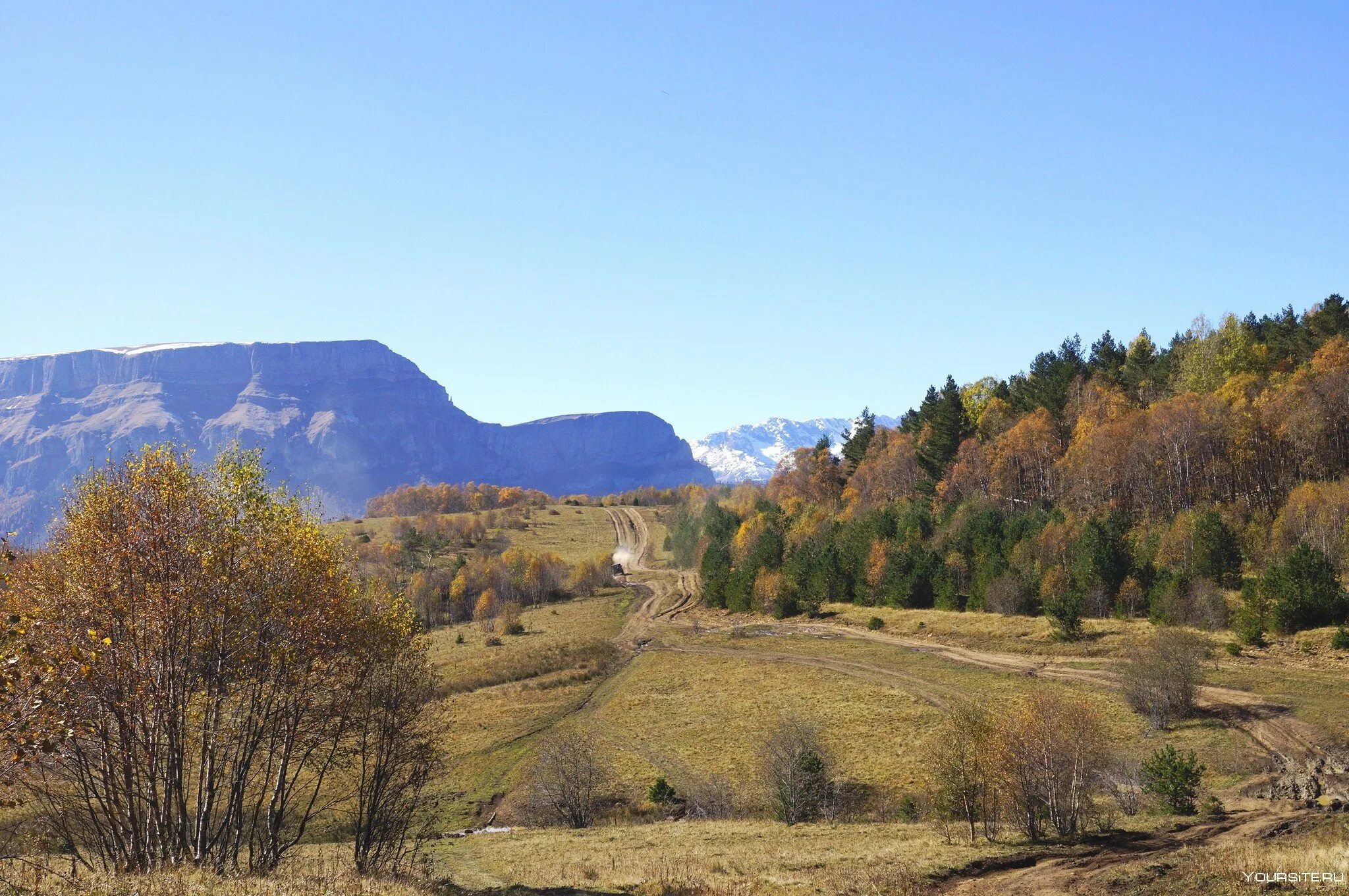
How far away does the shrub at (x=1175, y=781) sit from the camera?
3594cm

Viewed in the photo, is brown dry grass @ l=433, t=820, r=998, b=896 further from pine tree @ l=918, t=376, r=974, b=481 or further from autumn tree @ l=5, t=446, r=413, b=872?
pine tree @ l=918, t=376, r=974, b=481

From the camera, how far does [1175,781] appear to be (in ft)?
119

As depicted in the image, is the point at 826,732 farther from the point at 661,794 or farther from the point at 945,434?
the point at 945,434

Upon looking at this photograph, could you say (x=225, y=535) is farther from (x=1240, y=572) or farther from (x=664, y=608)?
(x=664, y=608)

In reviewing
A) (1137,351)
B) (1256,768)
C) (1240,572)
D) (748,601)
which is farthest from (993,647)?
(1137,351)

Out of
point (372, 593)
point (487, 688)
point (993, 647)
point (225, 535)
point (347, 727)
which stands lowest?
point (487, 688)

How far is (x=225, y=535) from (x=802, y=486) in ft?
491

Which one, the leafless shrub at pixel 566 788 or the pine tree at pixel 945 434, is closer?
the leafless shrub at pixel 566 788

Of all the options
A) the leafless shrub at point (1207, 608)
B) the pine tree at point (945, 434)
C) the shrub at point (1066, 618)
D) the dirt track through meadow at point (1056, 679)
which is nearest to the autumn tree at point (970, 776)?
the dirt track through meadow at point (1056, 679)

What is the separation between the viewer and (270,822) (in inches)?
1034

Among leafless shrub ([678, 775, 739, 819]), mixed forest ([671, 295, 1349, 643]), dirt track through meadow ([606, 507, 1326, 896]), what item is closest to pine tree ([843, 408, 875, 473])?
mixed forest ([671, 295, 1349, 643])

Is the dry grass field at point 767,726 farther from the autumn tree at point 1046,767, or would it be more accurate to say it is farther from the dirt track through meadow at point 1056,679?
the autumn tree at point 1046,767

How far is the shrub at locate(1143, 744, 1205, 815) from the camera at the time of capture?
35938mm

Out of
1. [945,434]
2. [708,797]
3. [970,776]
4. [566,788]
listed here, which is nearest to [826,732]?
[708,797]
